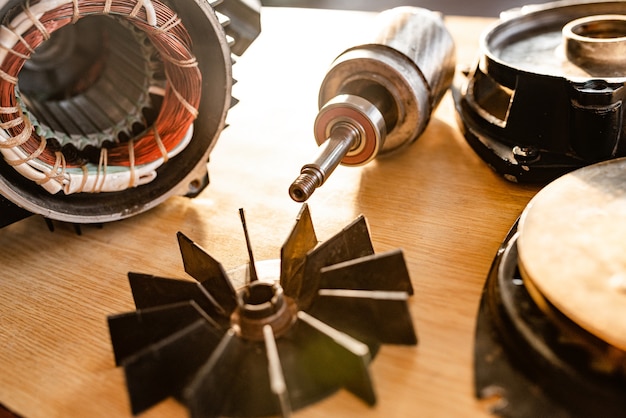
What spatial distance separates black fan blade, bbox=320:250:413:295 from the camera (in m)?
0.83

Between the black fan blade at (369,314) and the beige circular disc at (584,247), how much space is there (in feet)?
0.60

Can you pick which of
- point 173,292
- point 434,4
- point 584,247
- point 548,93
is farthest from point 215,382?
point 434,4

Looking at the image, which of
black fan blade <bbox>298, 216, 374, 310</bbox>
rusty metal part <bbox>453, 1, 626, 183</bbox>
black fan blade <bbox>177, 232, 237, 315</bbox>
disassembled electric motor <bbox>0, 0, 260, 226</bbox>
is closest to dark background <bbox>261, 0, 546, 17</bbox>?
rusty metal part <bbox>453, 1, 626, 183</bbox>

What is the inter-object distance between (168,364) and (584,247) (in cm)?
57

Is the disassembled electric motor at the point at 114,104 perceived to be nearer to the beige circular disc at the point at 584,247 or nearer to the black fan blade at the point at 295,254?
the black fan blade at the point at 295,254

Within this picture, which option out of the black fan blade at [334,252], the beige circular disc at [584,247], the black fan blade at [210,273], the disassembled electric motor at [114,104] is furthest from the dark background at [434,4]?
the black fan blade at [210,273]

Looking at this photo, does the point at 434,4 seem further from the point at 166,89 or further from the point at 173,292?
the point at 173,292

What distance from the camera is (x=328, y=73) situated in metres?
1.19

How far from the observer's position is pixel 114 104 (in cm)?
122

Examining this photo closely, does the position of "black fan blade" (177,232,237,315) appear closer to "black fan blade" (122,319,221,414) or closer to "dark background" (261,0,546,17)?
"black fan blade" (122,319,221,414)

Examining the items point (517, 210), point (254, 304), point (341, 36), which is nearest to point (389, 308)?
point (254, 304)

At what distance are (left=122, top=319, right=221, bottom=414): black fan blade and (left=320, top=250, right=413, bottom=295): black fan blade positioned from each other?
179mm

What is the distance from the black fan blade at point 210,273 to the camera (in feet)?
2.82

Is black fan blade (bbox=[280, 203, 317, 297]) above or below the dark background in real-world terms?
above
